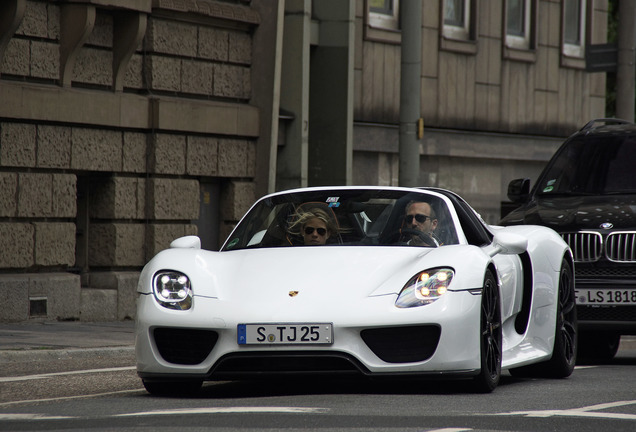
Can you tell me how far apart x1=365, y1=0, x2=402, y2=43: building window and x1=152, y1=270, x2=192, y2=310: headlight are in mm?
14091

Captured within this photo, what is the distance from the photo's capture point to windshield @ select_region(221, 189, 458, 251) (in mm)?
8945

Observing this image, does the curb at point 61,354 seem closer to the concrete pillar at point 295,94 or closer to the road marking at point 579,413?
the road marking at point 579,413

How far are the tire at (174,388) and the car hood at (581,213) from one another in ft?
13.6

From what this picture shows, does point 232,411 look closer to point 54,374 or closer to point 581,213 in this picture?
point 54,374

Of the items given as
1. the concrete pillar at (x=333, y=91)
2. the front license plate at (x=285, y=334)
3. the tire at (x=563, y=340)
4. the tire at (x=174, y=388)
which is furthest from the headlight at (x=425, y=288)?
the concrete pillar at (x=333, y=91)

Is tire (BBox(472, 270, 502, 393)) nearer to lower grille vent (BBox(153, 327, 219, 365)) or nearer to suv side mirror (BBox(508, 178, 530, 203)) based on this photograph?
lower grille vent (BBox(153, 327, 219, 365))

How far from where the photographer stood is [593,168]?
13125 millimetres

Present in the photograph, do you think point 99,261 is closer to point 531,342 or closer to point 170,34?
point 170,34

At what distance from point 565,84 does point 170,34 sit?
421 inches

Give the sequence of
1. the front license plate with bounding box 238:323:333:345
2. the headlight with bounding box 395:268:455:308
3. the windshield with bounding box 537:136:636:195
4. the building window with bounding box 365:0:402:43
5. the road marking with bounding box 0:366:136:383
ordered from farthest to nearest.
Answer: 1. the building window with bounding box 365:0:402:43
2. the windshield with bounding box 537:136:636:195
3. the road marking with bounding box 0:366:136:383
4. the headlight with bounding box 395:268:455:308
5. the front license plate with bounding box 238:323:333:345

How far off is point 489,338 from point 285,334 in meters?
1.25

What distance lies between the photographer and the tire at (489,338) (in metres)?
8.30

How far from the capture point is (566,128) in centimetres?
2706

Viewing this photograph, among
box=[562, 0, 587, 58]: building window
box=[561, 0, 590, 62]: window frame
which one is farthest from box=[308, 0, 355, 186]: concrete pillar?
box=[562, 0, 587, 58]: building window
